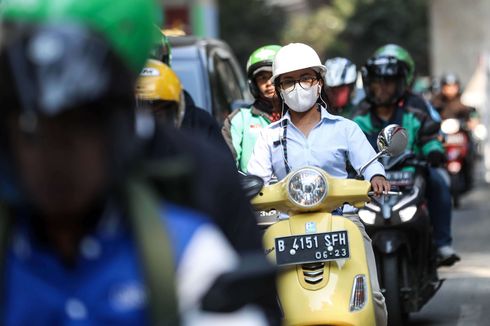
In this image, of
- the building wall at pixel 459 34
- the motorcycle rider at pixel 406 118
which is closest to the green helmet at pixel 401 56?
the motorcycle rider at pixel 406 118

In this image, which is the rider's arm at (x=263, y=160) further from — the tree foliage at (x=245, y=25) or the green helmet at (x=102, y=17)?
the tree foliage at (x=245, y=25)

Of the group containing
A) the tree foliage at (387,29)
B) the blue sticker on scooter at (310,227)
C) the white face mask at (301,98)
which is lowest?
the tree foliage at (387,29)

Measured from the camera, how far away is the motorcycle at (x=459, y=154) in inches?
761

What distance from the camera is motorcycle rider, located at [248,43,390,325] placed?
7324mm

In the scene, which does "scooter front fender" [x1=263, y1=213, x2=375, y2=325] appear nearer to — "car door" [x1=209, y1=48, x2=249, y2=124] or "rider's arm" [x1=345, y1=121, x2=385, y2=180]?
"rider's arm" [x1=345, y1=121, x2=385, y2=180]

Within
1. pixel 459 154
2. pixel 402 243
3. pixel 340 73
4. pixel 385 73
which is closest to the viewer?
pixel 402 243

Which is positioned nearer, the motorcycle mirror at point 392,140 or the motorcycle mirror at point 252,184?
the motorcycle mirror at point 252,184

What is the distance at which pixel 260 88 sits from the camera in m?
9.72

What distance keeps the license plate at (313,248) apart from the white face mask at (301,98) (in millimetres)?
901

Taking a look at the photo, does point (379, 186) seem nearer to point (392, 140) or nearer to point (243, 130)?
point (392, 140)

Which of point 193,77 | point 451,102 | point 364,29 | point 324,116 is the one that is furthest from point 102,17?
point 364,29

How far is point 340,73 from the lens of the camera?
13.2 metres

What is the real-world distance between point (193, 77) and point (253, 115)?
76.1 inches

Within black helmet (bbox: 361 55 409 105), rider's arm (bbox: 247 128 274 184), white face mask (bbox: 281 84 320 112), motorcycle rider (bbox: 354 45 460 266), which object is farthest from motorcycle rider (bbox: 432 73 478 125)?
rider's arm (bbox: 247 128 274 184)
